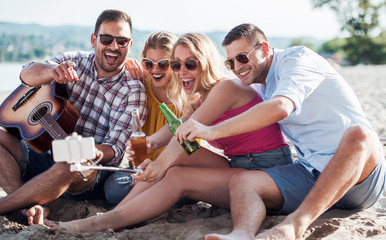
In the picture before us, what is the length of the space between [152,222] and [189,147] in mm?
724

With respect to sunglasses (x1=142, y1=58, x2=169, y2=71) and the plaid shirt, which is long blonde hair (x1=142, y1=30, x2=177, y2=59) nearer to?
sunglasses (x1=142, y1=58, x2=169, y2=71)

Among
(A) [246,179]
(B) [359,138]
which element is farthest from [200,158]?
(B) [359,138]

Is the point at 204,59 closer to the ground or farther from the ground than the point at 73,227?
farther from the ground

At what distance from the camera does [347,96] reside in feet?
9.96

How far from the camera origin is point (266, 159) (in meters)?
3.28

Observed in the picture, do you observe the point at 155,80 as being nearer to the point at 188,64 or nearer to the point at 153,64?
the point at 153,64

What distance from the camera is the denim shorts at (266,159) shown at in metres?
3.28

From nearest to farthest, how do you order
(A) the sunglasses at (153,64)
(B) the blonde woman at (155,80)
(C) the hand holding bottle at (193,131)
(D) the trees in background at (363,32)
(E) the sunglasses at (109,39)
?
(C) the hand holding bottle at (193,131) → (B) the blonde woman at (155,80) → (A) the sunglasses at (153,64) → (E) the sunglasses at (109,39) → (D) the trees in background at (363,32)

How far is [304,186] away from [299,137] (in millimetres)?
370

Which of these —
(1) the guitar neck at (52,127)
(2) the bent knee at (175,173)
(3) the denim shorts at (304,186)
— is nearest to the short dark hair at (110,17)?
(1) the guitar neck at (52,127)

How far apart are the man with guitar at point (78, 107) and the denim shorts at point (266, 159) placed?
1.20m

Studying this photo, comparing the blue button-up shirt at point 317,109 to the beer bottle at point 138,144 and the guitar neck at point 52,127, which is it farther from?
the guitar neck at point 52,127

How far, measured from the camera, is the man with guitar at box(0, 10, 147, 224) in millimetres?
3748

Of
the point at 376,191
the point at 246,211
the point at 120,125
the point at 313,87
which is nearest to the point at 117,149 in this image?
the point at 120,125
